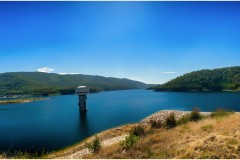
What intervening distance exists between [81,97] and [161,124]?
6083cm

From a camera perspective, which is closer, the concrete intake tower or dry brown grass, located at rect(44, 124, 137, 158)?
dry brown grass, located at rect(44, 124, 137, 158)

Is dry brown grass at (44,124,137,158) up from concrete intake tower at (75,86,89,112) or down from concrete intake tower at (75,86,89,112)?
down

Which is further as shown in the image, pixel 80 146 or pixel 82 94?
pixel 82 94

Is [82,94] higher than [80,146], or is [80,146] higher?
[82,94]

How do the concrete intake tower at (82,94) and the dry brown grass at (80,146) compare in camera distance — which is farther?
the concrete intake tower at (82,94)

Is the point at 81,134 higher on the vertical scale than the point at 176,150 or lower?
lower

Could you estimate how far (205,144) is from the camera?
39.9ft

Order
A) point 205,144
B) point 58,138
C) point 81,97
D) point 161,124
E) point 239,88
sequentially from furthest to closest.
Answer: point 239,88 → point 81,97 → point 58,138 → point 161,124 → point 205,144

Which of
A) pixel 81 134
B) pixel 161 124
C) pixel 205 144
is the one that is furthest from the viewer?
pixel 81 134

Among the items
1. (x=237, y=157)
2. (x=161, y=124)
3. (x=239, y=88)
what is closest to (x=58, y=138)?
(x=161, y=124)

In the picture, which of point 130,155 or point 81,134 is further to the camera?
point 81,134

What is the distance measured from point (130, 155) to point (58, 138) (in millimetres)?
29749

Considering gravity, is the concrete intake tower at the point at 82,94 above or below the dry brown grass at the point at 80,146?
above

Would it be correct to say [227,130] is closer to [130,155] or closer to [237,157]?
[237,157]
